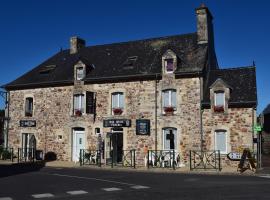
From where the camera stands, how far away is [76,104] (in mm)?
23703

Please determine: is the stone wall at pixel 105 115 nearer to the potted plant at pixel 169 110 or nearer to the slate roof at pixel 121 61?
the potted plant at pixel 169 110

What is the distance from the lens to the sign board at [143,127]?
21203 mm

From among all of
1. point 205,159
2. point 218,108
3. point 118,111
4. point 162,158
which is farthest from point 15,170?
point 218,108

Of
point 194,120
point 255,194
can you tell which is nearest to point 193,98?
point 194,120

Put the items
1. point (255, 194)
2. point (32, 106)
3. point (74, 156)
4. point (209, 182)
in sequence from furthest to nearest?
point (32, 106) < point (74, 156) < point (209, 182) < point (255, 194)

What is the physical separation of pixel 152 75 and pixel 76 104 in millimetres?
5513

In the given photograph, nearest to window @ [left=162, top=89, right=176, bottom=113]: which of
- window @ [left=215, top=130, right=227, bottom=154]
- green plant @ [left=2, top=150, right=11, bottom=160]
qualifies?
window @ [left=215, top=130, right=227, bottom=154]

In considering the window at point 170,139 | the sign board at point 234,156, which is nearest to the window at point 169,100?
the window at point 170,139

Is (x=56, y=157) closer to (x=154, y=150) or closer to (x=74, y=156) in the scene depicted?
(x=74, y=156)

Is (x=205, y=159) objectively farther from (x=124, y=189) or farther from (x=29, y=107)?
(x=29, y=107)

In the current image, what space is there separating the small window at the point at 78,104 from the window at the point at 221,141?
846 centimetres

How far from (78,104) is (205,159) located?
8745 mm

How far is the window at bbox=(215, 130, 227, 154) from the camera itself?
19.5 meters

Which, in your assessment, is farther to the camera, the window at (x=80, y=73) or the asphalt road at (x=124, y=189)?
the window at (x=80, y=73)
